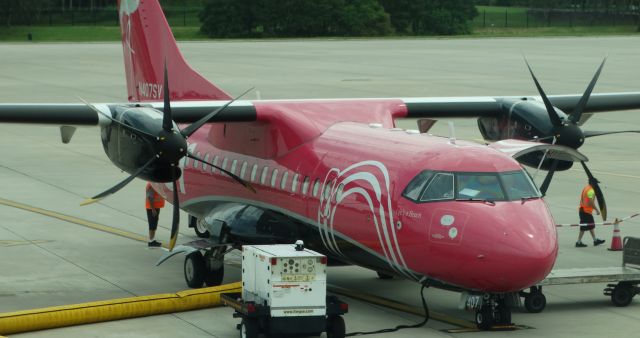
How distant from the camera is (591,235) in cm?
2642

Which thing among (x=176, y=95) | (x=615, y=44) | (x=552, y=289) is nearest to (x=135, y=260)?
(x=176, y=95)

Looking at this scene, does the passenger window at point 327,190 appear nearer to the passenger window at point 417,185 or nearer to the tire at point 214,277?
the passenger window at point 417,185

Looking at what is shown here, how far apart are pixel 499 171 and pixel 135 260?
377 inches

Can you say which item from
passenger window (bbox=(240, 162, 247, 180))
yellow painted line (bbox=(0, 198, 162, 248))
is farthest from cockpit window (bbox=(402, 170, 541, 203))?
yellow painted line (bbox=(0, 198, 162, 248))

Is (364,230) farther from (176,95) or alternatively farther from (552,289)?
(176,95)

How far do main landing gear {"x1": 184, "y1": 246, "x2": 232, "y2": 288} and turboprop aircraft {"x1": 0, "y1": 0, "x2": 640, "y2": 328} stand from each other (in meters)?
0.03

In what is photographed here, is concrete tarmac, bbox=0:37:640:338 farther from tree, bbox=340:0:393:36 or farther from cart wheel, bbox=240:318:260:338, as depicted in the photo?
tree, bbox=340:0:393:36

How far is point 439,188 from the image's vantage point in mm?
17859

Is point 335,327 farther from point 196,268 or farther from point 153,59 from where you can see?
point 153,59

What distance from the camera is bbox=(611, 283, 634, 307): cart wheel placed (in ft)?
66.3

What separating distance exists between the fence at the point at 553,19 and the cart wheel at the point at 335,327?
114877 mm

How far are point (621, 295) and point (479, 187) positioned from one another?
4.16m

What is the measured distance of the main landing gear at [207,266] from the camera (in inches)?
853

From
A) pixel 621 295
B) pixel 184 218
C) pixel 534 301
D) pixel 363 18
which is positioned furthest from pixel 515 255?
pixel 363 18
